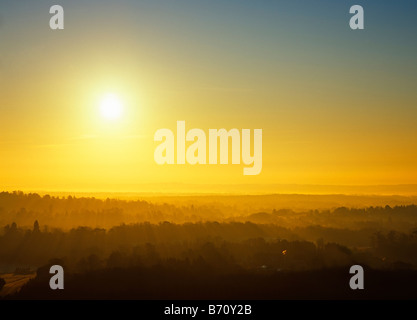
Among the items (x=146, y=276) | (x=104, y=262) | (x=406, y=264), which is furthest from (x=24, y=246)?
(x=406, y=264)

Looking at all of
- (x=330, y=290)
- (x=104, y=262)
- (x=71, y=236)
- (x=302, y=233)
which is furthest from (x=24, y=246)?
A: (x=330, y=290)

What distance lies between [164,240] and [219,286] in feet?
151

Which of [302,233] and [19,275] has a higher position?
[302,233]

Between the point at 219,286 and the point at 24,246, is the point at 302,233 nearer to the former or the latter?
the point at 219,286

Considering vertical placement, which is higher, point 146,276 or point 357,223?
point 357,223

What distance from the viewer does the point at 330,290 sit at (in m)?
92.1

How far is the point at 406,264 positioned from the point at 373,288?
21741 millimetres

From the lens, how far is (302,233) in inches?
5472

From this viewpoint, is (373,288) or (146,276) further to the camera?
(146,276)

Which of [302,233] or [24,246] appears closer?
[302,233]

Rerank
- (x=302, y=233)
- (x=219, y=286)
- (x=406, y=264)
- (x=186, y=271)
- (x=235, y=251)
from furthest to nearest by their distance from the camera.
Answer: (x=302, y=233)
(x=235, y=251)
(x=406, y=264)
(x=186, y=271)
(x=219, y=286)

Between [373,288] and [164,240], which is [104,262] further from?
[373,288]

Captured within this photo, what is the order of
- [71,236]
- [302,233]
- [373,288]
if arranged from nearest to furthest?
[373,288], [302,233], [71,236]

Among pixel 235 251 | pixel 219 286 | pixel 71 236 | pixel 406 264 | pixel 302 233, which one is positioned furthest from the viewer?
pixel 71 236
